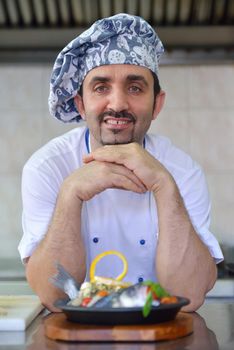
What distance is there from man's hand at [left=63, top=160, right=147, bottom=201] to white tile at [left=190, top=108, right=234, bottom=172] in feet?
4.35

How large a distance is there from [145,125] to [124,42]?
0.64ft

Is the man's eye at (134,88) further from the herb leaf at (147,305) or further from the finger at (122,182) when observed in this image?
the herb leaf at (147,305)

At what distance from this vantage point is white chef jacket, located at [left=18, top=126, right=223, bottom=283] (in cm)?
140

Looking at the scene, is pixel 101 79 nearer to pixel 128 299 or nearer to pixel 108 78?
pixel 108 78

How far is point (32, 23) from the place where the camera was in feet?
7.79

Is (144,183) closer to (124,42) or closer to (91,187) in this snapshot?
(91,187)

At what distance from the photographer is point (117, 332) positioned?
0.92 m

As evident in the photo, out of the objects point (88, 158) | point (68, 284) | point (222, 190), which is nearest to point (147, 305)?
point (68, 284)

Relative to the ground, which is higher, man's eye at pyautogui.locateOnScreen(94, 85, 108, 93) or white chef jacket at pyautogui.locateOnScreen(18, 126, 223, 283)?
man's eye at pyautogui.locateOnScreen(94, 85, 108, 93)

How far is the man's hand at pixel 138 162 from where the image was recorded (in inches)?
51.6

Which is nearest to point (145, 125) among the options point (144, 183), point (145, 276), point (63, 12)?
point (144, 183)

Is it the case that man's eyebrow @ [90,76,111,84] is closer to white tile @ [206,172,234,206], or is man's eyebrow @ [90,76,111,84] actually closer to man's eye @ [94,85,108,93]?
man's eye @ [94,85,108,93]

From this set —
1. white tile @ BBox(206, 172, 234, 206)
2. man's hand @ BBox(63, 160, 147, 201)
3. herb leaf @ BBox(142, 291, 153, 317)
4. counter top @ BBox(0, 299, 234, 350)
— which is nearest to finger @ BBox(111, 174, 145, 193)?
man's hand @ BBox(63, 160, 147, 201)

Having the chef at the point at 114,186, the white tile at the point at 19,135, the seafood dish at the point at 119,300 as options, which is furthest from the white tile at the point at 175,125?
the seafood dish at the point at 119,300
